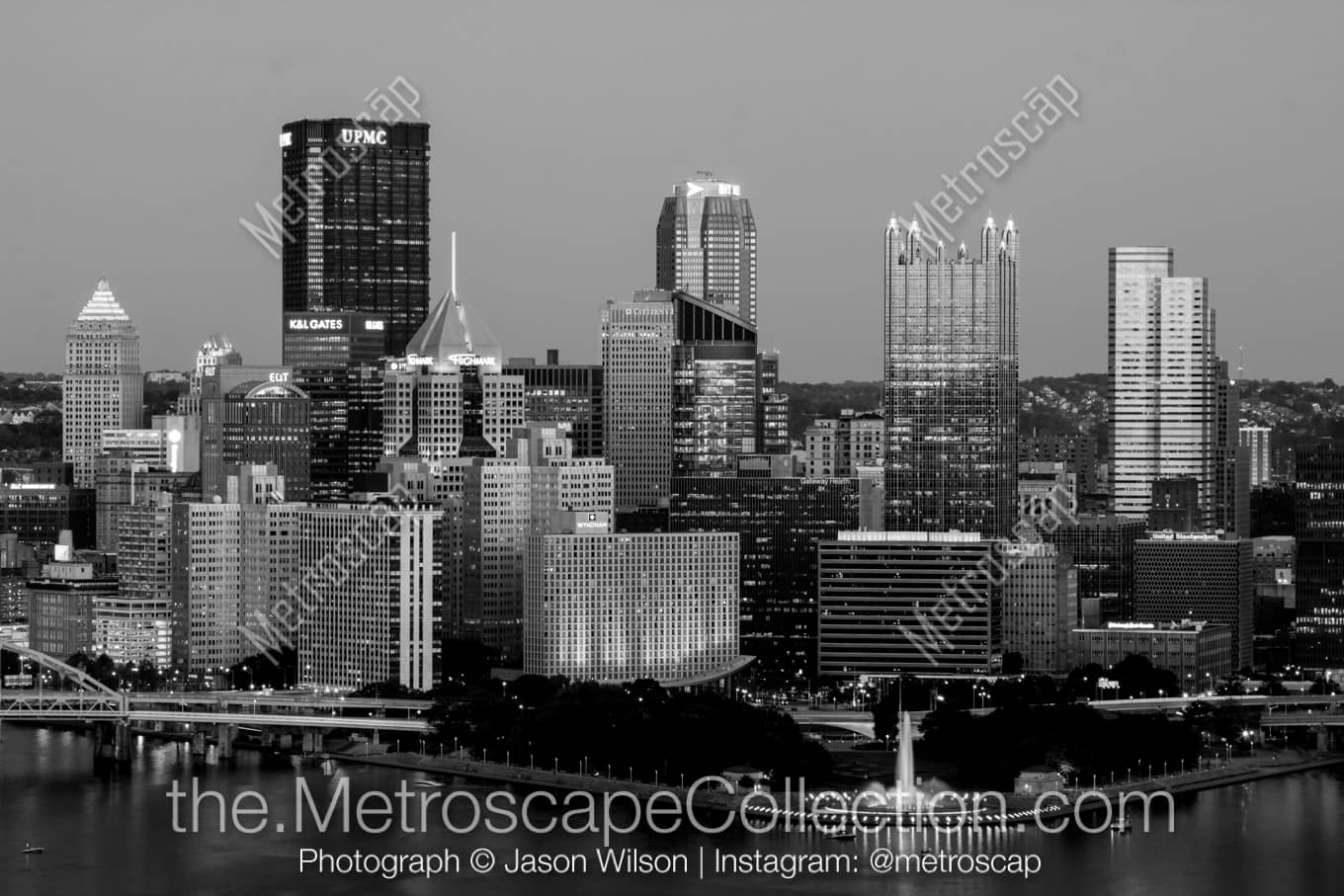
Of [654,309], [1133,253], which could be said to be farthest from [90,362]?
[1133,253]

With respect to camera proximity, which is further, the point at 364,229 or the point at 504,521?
the point at 364,229

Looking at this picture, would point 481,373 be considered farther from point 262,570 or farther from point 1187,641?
point 1187,641

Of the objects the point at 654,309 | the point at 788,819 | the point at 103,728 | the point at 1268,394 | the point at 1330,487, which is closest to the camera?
the point at 788,819

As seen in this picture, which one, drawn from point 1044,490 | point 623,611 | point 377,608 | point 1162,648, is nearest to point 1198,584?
point 1162,648

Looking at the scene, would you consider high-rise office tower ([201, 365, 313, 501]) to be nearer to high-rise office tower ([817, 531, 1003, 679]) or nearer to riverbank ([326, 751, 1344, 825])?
high-rise office tower ([817, 531, 1003, 679])

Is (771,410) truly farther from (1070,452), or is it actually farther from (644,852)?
(644,852)

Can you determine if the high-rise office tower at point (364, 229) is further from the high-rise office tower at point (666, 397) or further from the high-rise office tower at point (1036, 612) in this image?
the high-rise office tower at point (1036, 612)
